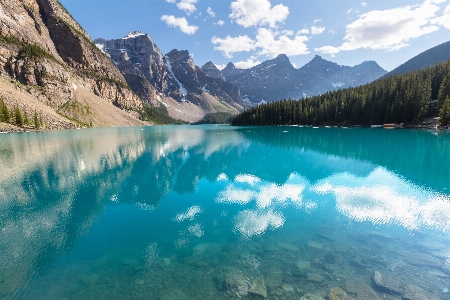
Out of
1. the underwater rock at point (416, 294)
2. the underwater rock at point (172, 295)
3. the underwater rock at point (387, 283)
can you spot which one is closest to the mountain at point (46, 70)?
the underwater rock at point (172, 295)

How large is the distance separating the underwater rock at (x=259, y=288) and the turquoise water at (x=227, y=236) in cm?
4

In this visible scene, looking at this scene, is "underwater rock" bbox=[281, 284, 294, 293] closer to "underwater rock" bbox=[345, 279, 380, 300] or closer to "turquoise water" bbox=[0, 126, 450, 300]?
"turquoise water" bbox=[0, 126, 450, 300]

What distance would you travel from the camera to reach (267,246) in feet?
33.0

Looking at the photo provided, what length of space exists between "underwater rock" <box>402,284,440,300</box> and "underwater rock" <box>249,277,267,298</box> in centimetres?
453

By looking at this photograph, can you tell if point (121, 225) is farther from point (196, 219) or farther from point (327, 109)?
point (327, 109)

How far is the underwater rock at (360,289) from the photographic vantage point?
702cm

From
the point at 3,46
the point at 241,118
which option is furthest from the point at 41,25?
the point at 241,118

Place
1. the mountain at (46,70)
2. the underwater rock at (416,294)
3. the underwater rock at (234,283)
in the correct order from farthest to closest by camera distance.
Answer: the mountain at (46,70) < the underwater rock at (234,283) < the underwater rock at (416,294)

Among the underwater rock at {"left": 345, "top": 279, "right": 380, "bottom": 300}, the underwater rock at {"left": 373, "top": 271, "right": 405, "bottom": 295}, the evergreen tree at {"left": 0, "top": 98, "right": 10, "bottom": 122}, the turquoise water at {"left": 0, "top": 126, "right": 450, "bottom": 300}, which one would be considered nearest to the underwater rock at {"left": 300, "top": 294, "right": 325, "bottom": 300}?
the turquoise water at {"left": 0, "top": 126, "right": 450, "bottom": 300}

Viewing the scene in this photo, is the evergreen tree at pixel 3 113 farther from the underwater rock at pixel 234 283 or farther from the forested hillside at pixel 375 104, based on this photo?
the forested hillside at pixel 375 104

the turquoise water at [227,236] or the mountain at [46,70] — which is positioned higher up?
the mountain at [46,70]

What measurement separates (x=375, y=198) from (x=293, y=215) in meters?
7.28

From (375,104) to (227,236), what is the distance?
108 m

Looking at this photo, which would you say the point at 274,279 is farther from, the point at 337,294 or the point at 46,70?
the point at 46,70
